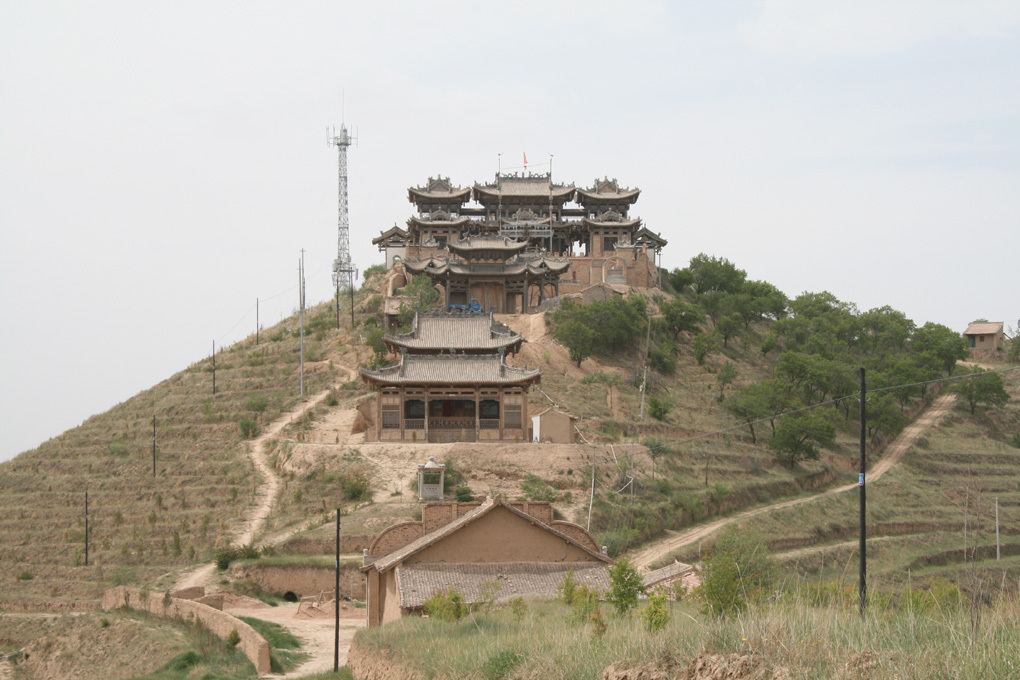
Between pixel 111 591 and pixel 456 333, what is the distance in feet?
75.5

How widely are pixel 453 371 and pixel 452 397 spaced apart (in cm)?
125

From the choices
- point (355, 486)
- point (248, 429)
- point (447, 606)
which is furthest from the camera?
point (248, 429)

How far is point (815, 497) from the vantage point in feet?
182

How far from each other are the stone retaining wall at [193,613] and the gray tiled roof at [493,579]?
4410 millimetres

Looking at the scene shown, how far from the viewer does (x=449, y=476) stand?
47.8 m

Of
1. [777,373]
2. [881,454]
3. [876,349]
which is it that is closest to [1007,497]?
[881,454]

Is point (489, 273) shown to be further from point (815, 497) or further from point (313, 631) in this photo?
point (313, 631)

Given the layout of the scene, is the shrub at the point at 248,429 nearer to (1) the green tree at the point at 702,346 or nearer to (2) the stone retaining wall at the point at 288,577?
(2) the stone retaining wall at the point at 288,577

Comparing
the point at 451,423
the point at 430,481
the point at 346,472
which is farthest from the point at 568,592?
the point at 451,423

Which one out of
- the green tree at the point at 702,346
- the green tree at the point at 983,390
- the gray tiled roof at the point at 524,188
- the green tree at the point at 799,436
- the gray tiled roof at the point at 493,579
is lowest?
the gray tiled roof at the point at 493,579

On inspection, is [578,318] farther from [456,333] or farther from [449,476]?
[449,476]

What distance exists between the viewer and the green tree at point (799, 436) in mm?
57781

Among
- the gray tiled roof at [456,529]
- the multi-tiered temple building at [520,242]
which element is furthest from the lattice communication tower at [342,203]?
the gray tiled roof at [456,529]

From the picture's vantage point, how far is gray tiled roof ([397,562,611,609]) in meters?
29.1
